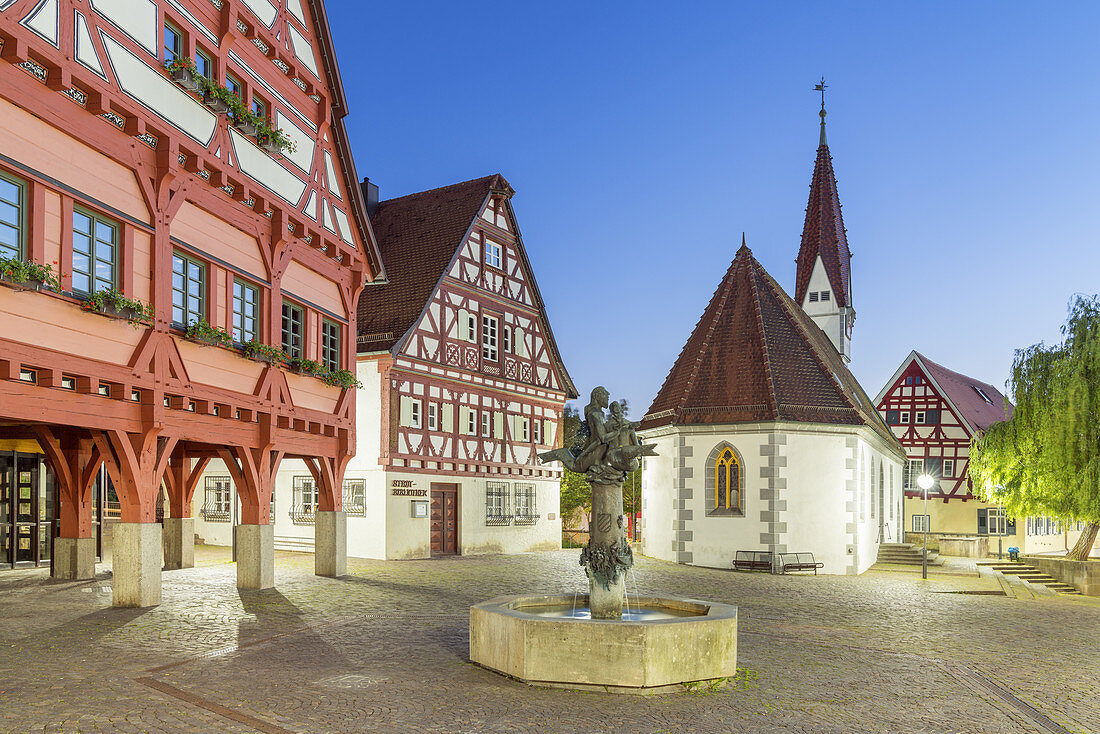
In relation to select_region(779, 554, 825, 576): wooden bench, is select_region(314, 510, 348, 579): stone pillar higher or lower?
higher

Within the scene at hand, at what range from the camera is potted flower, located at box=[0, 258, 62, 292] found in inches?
425

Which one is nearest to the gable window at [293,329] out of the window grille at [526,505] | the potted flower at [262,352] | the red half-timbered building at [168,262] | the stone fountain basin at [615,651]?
the red half-timbered building at [168,262]

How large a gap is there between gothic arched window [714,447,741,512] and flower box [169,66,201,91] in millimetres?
16696

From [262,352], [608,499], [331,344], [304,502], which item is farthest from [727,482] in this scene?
[608,499]

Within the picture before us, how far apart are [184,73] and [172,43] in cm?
96

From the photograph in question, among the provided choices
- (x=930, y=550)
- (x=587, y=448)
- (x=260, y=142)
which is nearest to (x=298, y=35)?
(x=260, y=142)

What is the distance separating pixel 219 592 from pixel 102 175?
24.8ft

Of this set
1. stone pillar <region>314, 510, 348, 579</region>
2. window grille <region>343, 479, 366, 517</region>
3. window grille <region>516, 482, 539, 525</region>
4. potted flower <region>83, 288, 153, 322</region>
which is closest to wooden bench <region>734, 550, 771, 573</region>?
window grille <region>516, 482, 539, 525</region>

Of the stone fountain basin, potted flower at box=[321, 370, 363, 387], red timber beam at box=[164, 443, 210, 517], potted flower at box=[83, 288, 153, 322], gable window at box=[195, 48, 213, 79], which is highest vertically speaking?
gable window at box=[195, 48, 213, 79]

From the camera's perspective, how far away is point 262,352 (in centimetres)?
1689

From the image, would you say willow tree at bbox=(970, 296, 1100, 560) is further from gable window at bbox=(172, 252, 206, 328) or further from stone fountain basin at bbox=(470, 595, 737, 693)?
gable window at bbox=(172, 252, 206, 328)

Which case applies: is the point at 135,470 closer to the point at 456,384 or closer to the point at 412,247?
the point at 456,384

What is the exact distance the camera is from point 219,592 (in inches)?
660

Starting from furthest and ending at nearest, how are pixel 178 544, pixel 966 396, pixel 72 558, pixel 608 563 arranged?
pixel 966 396 < pixel 178 544 < pixel 72 558 < pixel 608 563
